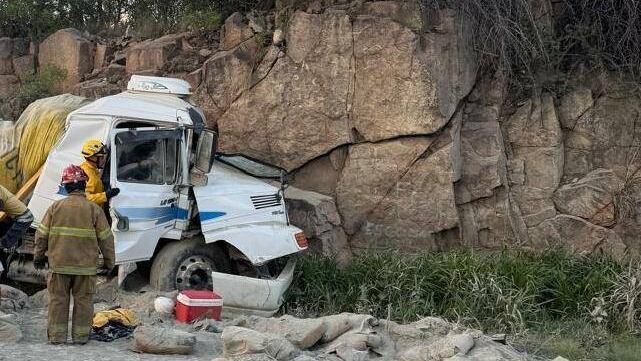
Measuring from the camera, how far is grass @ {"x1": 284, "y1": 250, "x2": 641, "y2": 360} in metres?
10.5

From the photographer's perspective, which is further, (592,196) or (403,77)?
(592,196)

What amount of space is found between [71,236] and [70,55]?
8394mm

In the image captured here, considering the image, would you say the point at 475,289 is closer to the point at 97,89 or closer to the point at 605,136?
the point at 605,136

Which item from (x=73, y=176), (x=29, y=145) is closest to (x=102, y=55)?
(x=29, y=145)

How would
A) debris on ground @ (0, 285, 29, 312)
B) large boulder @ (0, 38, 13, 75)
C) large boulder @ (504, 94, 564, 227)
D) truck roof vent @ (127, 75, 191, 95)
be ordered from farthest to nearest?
large boulder @ (0, 38, 13, 75), large boulder @ (504, 94, 564, 227), truck roof vent @ (127, 75, 191, 95), debris on ground @ (0, 285, 29, 312)

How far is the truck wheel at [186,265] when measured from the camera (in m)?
10.2

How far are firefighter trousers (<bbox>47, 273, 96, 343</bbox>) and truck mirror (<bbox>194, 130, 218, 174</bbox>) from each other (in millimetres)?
2473

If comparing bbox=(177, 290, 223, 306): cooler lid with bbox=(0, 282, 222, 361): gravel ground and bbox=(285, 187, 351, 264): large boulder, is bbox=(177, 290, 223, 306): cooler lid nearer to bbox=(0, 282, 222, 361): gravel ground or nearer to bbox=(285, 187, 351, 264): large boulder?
bbox=(0, 282, 222, 361): gravel ground

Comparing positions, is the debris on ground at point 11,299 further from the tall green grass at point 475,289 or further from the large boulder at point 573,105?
the large boulder at point 573,105

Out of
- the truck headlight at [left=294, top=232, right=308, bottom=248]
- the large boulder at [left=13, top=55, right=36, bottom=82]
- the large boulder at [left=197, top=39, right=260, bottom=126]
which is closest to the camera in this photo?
the truck headlight at [left=294, top=232, right=308, bottom=248]

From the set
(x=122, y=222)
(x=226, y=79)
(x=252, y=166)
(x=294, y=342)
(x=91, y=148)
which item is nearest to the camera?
(x=294, y=342)

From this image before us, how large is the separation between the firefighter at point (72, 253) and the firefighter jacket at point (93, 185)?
1.30 metres

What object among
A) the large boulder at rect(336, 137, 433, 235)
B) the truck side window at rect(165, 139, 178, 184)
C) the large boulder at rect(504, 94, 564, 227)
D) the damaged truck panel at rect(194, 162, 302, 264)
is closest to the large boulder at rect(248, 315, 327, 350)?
the damaged truck panel at rect(194, 162, 302, 264)

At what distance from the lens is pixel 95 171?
974cm
